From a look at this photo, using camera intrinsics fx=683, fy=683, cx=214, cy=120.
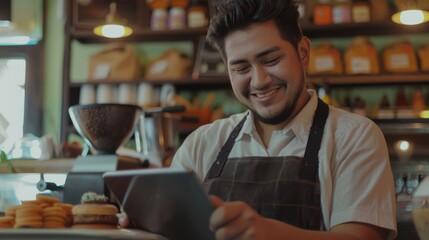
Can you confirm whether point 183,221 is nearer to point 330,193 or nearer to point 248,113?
point 330,193

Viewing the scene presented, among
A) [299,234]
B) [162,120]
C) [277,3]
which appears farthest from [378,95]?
[299,234]

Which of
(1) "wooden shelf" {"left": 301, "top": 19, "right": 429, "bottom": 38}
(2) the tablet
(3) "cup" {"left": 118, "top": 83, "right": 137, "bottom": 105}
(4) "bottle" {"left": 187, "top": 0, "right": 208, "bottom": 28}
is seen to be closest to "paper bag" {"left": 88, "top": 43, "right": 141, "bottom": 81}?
(3) "cup" {"left": 118, "top": 83, "right": 137, "bottom": 105}

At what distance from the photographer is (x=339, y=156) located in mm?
1606

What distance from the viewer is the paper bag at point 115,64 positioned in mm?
5020

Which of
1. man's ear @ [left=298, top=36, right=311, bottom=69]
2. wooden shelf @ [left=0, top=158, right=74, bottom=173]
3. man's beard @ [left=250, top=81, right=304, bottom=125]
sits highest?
man's ear @ [left=298, top=36, right=311, bottom=69]

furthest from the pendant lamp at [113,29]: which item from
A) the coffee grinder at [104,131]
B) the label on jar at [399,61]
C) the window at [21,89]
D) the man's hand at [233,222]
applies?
the man's hand at [233,222]

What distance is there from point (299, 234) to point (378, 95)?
3542mm

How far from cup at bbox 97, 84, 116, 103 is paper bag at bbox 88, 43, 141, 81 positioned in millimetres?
62

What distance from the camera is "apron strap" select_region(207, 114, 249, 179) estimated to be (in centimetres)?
174

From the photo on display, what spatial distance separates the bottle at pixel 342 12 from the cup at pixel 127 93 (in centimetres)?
152

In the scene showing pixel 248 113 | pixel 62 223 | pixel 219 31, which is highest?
pixel 219 31

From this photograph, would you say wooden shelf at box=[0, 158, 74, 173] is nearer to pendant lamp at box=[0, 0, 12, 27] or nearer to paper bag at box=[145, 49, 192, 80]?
paper bag at box=[145, 49, 192, 80]

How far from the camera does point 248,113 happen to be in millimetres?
1855

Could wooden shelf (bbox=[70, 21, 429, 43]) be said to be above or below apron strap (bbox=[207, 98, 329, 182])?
above
